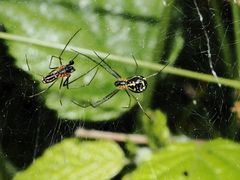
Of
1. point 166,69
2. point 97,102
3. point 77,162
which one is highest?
point 166,69

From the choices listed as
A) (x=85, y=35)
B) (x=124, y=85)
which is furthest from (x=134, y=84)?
(x=85, y=35)

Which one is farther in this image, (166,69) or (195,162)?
(166,69)

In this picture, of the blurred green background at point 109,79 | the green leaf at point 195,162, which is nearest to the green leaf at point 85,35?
the blurred green background at point 109,79

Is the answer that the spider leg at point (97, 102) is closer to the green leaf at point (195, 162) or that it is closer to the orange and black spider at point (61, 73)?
the orange and black spider at point (61, 73)

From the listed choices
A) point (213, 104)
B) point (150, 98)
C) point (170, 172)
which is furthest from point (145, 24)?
point (170, 172)

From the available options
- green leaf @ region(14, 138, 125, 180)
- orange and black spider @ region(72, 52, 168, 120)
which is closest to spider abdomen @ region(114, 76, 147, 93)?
orange and black spider @ region(72, 52, 168, 120)

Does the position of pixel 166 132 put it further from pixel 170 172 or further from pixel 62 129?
pixel 62 129

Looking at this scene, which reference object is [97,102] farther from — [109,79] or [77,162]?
[77,162]
